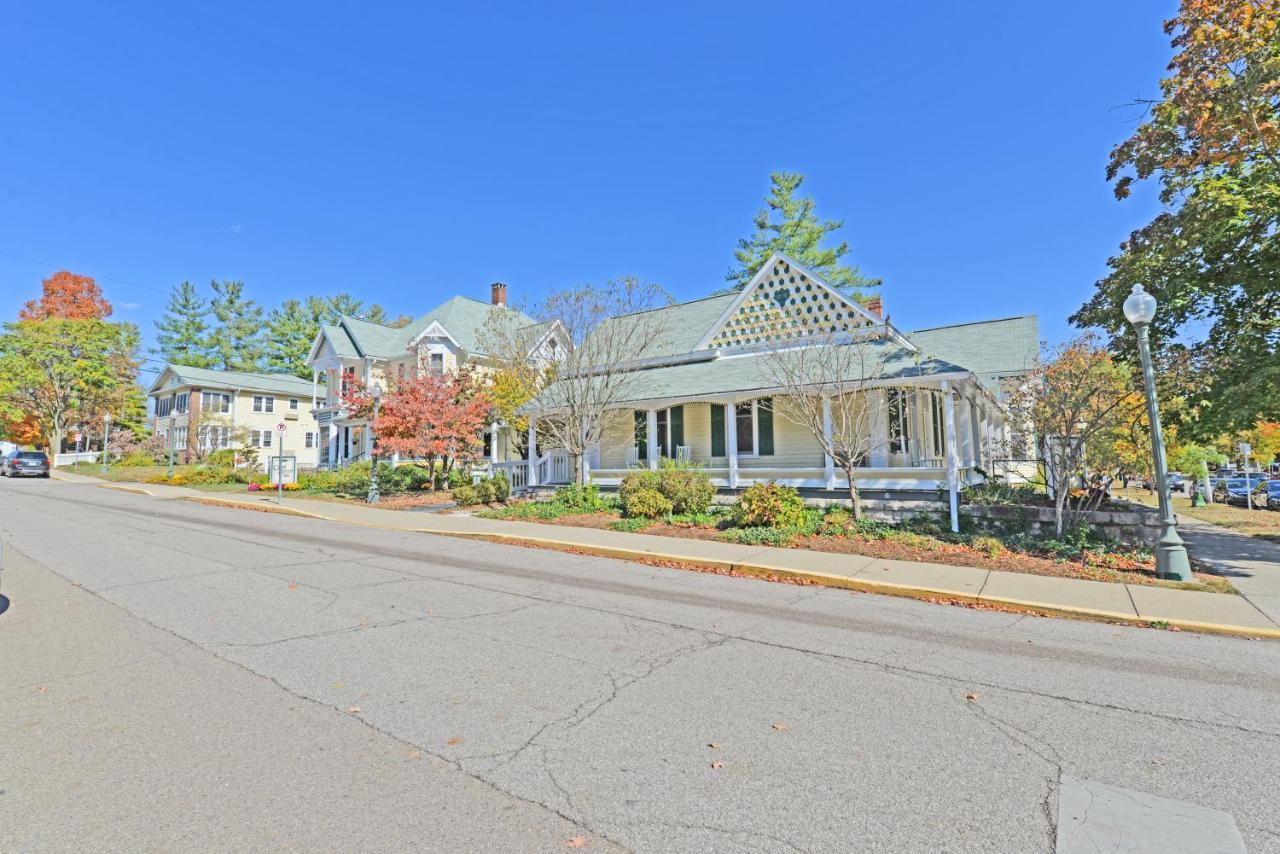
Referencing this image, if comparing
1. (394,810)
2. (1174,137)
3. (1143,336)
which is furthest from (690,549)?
(1174,137)

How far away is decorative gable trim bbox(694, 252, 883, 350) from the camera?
1767 centimetres

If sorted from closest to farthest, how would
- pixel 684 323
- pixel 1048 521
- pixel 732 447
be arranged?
pixel 1048 521, pixel 732 447, pixel 684 323

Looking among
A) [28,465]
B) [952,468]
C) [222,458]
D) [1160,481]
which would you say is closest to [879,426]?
[952,468]

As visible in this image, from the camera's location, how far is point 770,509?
13023 mm

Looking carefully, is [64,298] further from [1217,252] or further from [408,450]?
[1217,252]

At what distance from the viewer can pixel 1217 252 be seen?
1152cm

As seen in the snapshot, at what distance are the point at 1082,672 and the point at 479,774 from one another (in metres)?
4.96

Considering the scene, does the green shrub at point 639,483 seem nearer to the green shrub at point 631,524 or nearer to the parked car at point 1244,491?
the green shrub at point 631,524

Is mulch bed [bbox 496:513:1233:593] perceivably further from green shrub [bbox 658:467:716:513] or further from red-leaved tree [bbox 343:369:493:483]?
red-leaved tree [bbox 343:369:493:483]

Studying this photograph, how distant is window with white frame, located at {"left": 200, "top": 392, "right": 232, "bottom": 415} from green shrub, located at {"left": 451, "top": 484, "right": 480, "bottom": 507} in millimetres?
35213

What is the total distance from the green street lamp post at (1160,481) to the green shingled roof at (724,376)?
4.33 m

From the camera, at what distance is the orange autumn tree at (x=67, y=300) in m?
62.5

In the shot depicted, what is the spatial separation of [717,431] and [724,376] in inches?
95.7

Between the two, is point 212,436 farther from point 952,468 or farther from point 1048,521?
point 1048,521
